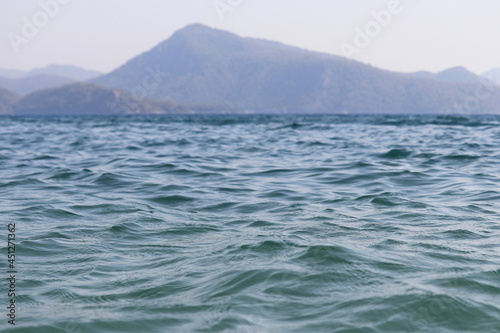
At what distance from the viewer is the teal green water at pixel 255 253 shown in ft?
14.6

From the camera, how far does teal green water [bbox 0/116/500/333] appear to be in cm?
446

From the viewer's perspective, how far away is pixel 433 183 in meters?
12.5

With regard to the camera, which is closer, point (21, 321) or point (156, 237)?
point (21, 321)

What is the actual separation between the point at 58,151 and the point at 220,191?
516 inches

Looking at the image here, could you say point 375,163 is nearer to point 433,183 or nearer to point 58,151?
point 433,183

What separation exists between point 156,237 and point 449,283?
3910 mm

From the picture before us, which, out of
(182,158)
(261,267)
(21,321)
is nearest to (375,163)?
(182,158)

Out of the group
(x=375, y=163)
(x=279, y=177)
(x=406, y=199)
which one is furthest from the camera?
(x=375, y=163)

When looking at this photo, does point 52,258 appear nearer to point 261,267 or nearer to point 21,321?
point 21,321

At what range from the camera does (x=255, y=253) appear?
629 centimetres

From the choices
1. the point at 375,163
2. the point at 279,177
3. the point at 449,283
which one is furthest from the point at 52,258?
the point at 375,163

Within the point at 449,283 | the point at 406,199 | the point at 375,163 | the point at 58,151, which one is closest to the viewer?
the point at 449,283

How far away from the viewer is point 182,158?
19.1 meters

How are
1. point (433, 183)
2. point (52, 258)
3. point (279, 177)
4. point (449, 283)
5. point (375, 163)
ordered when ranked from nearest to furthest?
1. point (449, 283)
2. point (52, 258)
3. point (433, 183)
4. point (279, 177)
5. point (375, 163)
